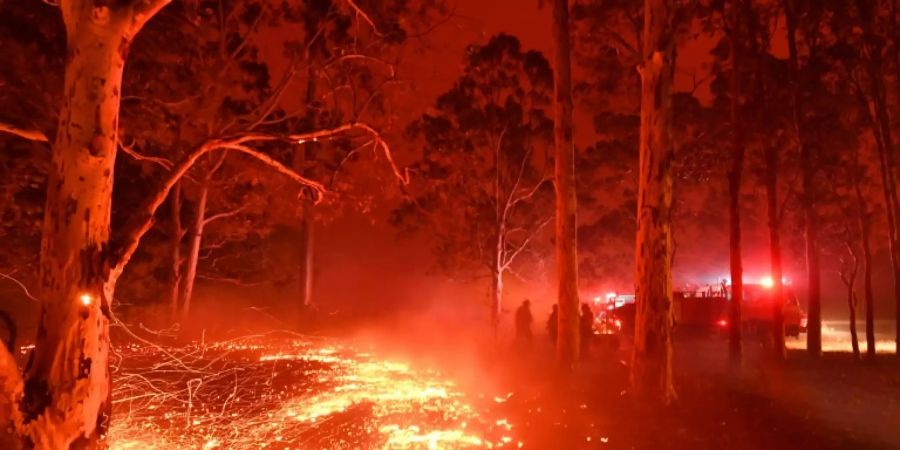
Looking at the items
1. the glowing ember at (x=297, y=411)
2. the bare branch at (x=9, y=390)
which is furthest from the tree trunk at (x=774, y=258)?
the bare branch at (x=9, y=390)

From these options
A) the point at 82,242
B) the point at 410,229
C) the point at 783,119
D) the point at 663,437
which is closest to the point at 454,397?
the point at 663,437

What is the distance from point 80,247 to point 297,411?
239 inches

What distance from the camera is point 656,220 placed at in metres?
11.1

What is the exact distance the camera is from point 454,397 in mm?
12930

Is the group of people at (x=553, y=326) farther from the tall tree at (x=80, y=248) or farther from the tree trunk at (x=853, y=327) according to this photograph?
the tall tree at (x=80, y=248)

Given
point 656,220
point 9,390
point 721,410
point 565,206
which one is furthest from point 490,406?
point 9,390

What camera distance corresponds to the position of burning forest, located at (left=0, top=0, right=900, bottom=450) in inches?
256

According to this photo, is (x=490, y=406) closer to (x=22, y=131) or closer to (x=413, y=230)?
(x=22, y=131)

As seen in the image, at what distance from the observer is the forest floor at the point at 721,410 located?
9367 mm

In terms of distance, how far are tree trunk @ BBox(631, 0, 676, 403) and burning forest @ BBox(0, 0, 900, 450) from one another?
4 centimetres

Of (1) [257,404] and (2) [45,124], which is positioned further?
(2) [45,124]

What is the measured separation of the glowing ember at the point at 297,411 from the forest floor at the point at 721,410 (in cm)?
127

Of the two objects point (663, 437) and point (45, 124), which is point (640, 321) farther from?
point (45, 124)

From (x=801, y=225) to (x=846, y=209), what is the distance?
8.41 ft
